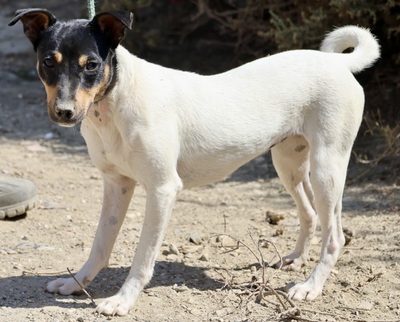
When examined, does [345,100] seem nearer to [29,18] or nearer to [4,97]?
[29,18]

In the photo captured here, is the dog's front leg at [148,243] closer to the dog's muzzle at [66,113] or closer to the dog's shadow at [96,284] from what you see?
the dog's shadow at [96,284]

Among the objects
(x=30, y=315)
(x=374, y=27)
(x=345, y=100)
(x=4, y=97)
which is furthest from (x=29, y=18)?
(x=4, y=97)

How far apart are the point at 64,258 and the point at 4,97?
435cm

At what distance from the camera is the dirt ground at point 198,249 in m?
4.56

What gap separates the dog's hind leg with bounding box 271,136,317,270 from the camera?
520 cm

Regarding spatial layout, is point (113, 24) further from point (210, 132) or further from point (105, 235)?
point (105, 235)

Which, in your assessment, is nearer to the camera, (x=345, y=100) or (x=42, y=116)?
(x=345, y=100)

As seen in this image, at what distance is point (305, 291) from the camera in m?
4.77

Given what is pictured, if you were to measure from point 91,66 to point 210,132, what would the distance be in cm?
84

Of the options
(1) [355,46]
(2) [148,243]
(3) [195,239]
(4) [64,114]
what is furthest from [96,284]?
(1) [355,46]

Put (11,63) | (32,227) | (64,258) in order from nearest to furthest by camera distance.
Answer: (64,258) → (32,227) → (11,63)

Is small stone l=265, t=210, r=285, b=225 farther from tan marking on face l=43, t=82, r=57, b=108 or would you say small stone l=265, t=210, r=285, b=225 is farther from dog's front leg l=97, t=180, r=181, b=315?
tan marking on face l=43, t=82, r=57, b=108

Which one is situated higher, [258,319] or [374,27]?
[374,27]

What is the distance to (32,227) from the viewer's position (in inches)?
228
